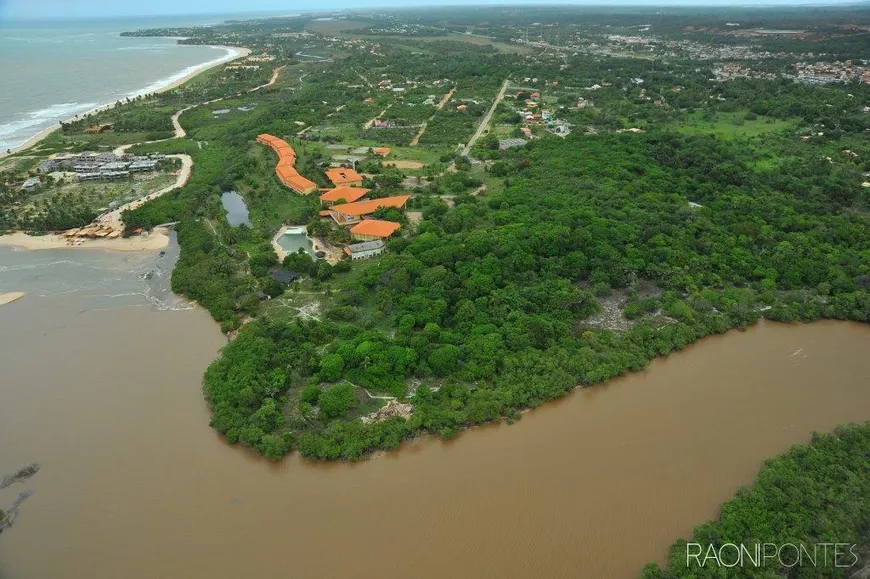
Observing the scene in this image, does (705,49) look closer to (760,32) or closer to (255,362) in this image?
(760,32)

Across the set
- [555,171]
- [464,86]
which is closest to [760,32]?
[464,86]

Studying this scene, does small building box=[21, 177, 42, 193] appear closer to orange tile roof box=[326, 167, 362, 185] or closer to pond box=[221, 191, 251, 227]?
pond box=[221, 191, 251, 227]

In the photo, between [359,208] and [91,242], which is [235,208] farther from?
[359,208]

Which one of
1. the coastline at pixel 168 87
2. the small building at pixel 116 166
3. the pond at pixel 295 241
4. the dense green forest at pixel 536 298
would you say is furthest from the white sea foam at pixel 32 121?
the dense green forest at pixel 536 298

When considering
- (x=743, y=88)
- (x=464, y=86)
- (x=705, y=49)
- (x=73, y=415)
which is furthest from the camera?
(x=705, y=49)

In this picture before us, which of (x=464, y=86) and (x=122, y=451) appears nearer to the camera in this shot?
(x=122, y=451)

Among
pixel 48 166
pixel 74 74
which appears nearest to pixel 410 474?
pixel 48 166

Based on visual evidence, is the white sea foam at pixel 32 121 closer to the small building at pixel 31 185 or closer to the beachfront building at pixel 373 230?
the small building at pixel 31 185
